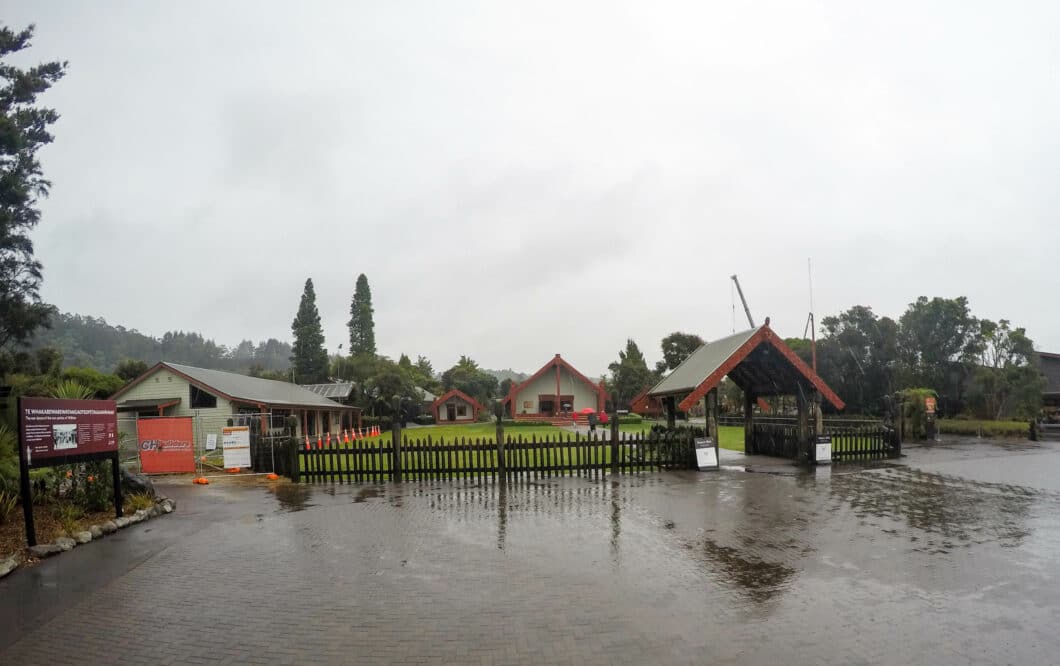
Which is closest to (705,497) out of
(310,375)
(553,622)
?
(553,622)

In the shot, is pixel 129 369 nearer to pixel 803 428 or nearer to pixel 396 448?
pixel 396 448

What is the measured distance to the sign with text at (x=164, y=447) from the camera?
21.5 m

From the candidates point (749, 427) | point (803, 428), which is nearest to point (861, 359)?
point (749, 427)

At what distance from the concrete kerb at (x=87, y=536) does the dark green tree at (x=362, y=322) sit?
297 ft

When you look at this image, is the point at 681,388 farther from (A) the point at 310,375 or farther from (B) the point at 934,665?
(A) the point at 310,375

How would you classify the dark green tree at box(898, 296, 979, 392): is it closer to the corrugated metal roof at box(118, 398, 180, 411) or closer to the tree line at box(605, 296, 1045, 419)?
the tree line at box(605, 296, 1045, 419)

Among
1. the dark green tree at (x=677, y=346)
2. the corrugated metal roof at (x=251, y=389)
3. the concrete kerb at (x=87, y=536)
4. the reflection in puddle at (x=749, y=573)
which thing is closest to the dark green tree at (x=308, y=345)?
the corrugated metal roof at (x=251, y=389)

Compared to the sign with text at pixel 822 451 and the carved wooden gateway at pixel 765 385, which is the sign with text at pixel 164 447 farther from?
the sign with text at pixel 822 451

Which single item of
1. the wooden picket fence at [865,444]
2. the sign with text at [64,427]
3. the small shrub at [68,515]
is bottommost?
the wooden picket fence at [865,444]

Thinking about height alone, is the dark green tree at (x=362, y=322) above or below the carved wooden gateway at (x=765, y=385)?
above

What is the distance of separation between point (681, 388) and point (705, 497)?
22.3ft

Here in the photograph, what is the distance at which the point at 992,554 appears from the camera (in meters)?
8.77

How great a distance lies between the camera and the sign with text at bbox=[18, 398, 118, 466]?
382 inches

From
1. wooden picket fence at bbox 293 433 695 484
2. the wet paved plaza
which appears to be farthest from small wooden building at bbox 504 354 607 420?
the wet paved plaza
